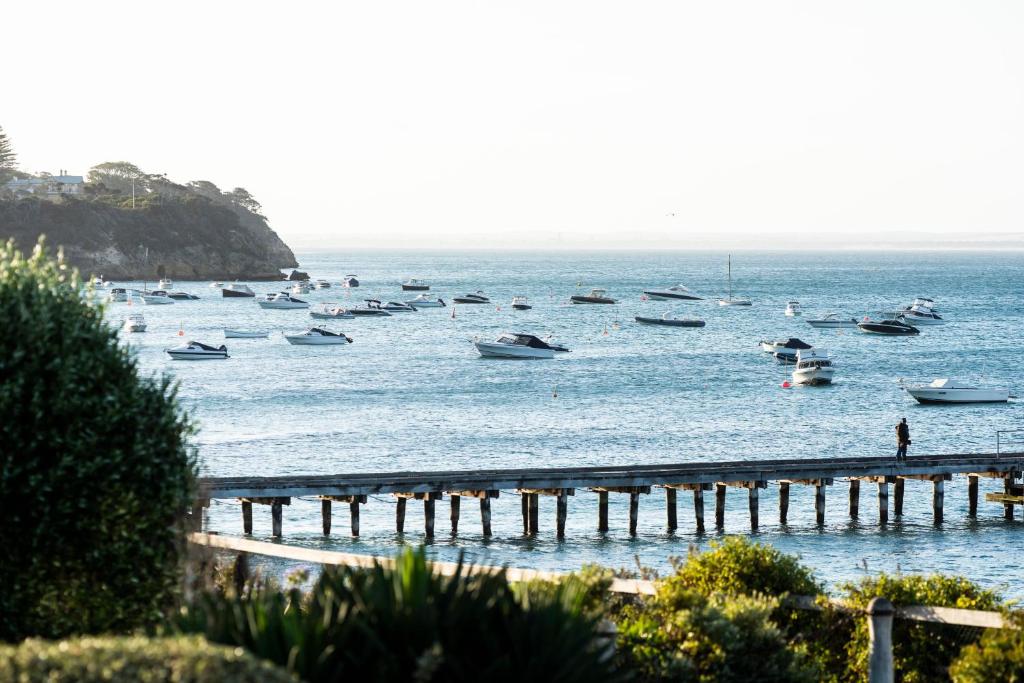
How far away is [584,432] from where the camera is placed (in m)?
66.7

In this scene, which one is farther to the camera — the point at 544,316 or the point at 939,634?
the point at 544,316

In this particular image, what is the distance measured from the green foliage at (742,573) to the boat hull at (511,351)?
302 ft

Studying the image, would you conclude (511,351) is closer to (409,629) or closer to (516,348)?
(516,348)

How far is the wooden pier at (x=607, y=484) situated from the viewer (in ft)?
133

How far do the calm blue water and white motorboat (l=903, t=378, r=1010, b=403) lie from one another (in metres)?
1.05

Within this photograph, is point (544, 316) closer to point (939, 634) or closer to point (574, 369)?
point (574, 369)

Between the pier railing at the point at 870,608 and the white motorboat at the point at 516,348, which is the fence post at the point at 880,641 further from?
the white motorboat at the point at 516,348

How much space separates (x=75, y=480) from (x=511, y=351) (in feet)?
316

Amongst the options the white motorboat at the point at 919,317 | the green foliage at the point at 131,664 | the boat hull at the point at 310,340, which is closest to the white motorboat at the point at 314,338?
the boat hull at the point at 310,340

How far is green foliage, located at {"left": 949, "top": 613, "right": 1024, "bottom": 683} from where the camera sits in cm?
1098

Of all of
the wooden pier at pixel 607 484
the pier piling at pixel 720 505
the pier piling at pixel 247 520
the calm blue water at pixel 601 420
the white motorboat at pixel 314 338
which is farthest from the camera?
the white motorboat at pixel 314 338

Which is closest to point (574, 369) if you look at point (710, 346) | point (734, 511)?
point (710, 346)

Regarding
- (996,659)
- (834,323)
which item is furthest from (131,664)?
(834,323)

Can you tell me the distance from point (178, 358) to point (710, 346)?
45.2 meters
